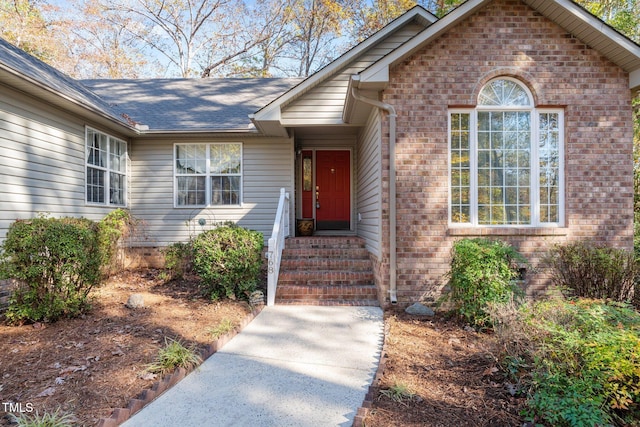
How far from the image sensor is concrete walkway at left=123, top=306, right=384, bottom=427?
277 centimetres

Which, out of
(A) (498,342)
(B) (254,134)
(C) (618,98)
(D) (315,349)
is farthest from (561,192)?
(B) (254,134)

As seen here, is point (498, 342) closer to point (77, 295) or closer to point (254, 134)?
point (77, 295)

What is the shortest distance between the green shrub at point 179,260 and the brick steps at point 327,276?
6.89 ft

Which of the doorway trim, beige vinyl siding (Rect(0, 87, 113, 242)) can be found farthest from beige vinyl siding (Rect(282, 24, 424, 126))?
beige vinyl siding (Rect(0, 87, 113, 242))

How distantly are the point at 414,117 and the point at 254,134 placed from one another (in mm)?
4183

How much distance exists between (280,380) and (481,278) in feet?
A: 9.65

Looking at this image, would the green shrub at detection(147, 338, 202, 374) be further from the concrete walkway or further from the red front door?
the red front door

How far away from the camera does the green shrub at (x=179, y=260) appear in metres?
7.30

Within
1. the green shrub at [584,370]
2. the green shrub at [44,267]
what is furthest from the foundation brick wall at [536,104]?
the green shrub at [44,267]

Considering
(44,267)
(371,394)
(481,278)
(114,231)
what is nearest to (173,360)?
(371,394)

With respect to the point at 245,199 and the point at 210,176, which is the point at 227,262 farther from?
the point at 210,176

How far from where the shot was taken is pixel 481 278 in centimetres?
467

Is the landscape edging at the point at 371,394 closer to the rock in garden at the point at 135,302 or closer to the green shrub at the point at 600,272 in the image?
the green shrub at the point at 600,272

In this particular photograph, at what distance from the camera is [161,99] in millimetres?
10039
